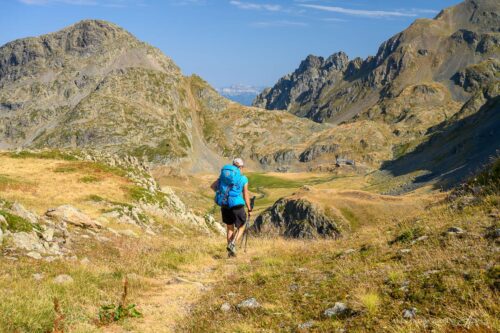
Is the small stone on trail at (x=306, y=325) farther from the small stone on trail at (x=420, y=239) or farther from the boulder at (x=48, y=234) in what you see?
the boulder at (x=48, y=234)

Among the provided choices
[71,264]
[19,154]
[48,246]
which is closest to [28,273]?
[71,264]

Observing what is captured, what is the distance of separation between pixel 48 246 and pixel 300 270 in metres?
9.54

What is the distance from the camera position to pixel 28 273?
12305mm

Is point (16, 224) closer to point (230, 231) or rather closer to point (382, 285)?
point (230, 231)

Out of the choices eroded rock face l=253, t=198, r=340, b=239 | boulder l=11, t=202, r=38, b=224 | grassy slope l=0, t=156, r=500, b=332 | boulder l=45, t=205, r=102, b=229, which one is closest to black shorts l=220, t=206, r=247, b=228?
grassy slope l=0, t=156, r=500, b=332

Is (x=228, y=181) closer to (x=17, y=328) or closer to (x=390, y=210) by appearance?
(x=17, y=328)

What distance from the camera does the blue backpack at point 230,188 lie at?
16.5 meters

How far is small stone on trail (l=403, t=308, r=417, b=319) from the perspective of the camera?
25.7 feet

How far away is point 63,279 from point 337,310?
7.75 meters

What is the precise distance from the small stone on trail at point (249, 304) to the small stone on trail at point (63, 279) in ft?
16.6

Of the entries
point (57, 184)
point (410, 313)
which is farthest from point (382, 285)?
point (57, 184)

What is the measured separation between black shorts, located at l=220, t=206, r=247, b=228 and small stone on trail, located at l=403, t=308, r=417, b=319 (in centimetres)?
932

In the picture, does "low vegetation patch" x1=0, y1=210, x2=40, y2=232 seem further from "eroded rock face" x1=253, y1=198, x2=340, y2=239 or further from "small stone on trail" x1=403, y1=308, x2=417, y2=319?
"eroded rock face" x1=253, y1=198, x2=340, y2=239

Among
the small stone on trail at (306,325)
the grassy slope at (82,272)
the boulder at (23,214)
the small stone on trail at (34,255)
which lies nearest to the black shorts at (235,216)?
the grassy slope at (82,272)
